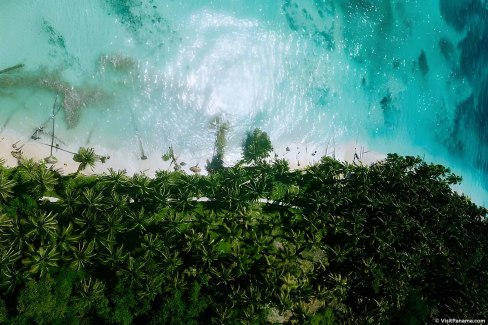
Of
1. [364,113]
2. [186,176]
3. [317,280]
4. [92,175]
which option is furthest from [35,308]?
[364,113]

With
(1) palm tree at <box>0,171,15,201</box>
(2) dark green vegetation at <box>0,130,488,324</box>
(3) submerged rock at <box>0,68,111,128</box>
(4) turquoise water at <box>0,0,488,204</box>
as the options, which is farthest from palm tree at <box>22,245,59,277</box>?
(3) submerged rock at <box>0,68,111,128</box>

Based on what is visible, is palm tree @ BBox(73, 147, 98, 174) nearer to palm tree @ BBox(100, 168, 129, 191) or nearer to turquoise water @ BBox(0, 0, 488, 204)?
turquoise water @ BBox(0, 0, 488, 204)

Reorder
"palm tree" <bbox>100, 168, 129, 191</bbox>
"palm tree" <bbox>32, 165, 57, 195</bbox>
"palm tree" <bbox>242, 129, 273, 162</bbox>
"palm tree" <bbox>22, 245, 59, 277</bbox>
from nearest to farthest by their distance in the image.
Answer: "palm tree" <bbox>22, 245, 59, 277</bbox> → "palm tree" <bbox>32, 165, 57, 195</bbox> → "palm tree" <bbox>100, 168, 129, 191</bbox> → "palm tree" <bbox>242, 129, 273, 162</bbox>

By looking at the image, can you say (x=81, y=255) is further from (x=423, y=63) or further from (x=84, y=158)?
(x=423, y=63)

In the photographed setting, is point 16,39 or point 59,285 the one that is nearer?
point 59,285

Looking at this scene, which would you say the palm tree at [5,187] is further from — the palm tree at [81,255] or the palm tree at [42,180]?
the palm tree at [81,255]

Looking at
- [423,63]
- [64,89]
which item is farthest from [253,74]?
[423,63]

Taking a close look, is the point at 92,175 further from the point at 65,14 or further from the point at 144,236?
the point at 65,14
